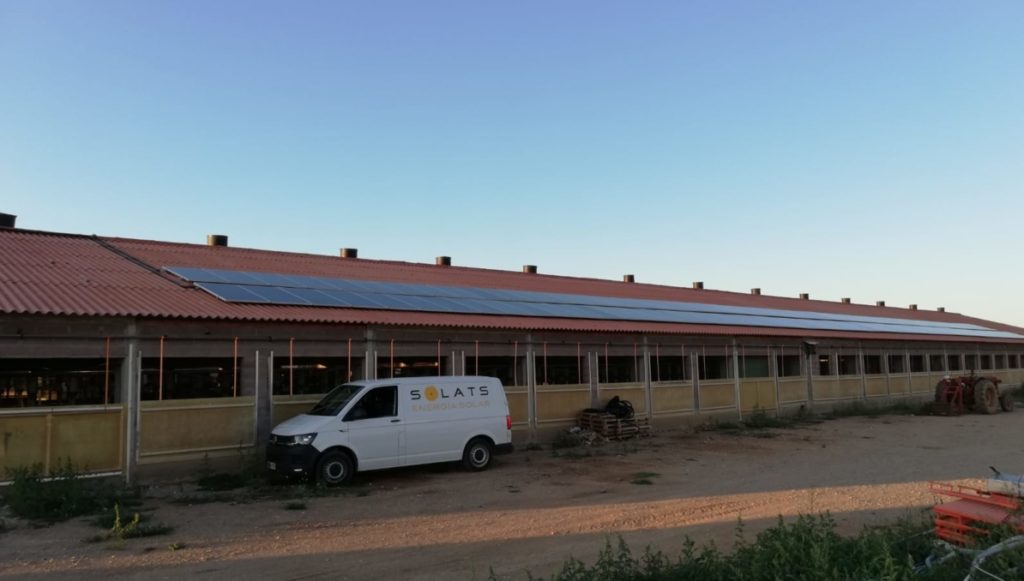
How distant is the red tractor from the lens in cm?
2917

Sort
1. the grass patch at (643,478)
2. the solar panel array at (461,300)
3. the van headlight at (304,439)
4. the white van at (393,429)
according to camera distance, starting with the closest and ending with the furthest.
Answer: the van headlight at (304,439)
the white van at (393,429)
the grass patch at (643,478)
the solar panel array at (461,300)

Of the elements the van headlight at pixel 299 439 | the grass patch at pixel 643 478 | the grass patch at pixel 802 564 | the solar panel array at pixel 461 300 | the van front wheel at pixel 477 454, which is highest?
the solar panel array at pixel 461 300

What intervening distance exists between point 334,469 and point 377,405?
56.9 inches

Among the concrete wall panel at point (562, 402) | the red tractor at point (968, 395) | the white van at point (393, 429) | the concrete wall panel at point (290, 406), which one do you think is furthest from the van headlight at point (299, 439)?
the red tractor at point (968, 395)

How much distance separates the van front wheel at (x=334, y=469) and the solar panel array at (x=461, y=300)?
15.0 ft

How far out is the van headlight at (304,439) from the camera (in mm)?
12562

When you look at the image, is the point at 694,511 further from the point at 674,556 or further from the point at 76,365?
the point at 76,365

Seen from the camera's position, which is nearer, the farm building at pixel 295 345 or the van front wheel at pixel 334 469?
the van front wheel at pixel 334 469

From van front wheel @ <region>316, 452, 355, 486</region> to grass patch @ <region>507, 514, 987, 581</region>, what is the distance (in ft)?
24.8

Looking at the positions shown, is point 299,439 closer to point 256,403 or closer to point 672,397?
point 256,403

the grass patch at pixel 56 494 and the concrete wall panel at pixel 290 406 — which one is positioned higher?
the concrete wall panel at pixel 290 406

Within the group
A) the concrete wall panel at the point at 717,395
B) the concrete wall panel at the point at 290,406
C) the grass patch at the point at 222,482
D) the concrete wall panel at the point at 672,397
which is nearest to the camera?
the grass patch at the point at 222,482

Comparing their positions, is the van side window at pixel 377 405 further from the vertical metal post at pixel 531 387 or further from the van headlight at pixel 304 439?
the vertical metal post at pixel 531 387

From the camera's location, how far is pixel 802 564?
18.6 ft
